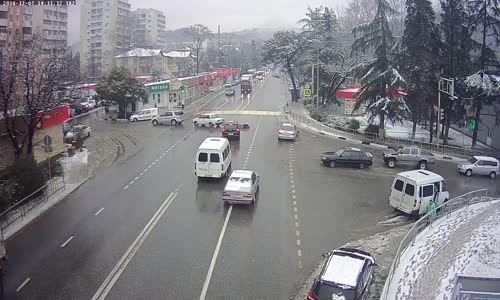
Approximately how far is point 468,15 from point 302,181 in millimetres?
23935

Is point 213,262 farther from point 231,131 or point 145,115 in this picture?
point 145,115

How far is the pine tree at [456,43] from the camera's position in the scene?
39.8m

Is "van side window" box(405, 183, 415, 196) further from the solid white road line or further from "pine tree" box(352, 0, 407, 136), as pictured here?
"pine tree" box(352, 0, 407, 136)

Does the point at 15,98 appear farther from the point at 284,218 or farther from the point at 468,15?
the point at 468,15

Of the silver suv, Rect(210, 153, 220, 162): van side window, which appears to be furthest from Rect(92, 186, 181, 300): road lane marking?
the silver suv

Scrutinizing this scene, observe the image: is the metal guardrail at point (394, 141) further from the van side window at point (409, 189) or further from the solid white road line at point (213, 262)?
the solid white road line at point (213, 262)

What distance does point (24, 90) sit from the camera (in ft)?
92.8

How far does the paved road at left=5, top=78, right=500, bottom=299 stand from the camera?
49.4 feet

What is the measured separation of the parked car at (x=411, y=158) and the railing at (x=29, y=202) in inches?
841

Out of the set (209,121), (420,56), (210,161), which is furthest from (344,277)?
(209,121)

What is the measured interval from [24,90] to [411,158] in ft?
84.3

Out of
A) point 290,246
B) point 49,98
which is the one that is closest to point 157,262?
point 290,246

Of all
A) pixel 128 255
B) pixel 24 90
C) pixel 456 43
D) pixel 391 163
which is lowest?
pixel 128 255

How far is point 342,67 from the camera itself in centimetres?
6481
